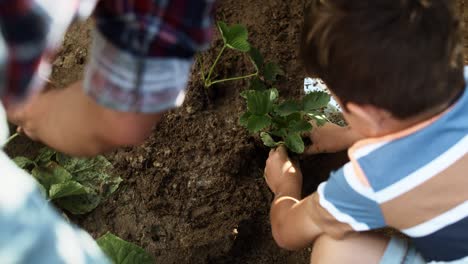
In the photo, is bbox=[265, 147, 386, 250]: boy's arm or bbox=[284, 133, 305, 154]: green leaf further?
bbox=[284, 133, 305, 154]: green leaf

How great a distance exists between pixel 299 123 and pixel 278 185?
0.17m

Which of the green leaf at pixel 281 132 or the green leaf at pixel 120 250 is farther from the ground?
the green leaf at pixel 281 132

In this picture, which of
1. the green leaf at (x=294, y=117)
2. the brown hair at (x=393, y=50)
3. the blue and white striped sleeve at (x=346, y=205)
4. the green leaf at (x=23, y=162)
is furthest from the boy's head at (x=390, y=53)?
the green leaf at (x=23, y=162)

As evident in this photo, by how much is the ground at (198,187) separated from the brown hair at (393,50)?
0.61 m

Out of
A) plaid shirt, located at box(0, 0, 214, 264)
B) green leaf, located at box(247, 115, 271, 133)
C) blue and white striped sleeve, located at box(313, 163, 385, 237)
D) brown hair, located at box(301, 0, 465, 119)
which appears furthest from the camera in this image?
green leaf, located at box(247, 115, 271, 133)

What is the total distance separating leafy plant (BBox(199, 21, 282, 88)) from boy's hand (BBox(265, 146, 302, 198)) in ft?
0.70

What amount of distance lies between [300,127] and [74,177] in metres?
0.61

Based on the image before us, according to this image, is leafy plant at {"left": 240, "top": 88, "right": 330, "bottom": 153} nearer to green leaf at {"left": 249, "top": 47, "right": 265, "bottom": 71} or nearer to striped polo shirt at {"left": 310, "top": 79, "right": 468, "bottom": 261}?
green leaf at {"left": 249, "top": 47, "right": 265, "bottom": 71}

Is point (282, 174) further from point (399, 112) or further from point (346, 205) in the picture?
point (399, 112)

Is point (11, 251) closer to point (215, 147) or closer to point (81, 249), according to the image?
point (81, 249)

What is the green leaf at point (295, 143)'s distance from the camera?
1.41 m

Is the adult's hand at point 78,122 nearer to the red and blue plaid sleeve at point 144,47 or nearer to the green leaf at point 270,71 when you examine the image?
the red and blue plaid sleeve at point 144,47

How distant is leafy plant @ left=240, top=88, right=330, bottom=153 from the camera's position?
1396mm

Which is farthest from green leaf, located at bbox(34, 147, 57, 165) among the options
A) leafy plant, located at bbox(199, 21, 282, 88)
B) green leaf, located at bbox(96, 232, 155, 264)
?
leafy plant, located at bbox(199, 21, 282, 88)
